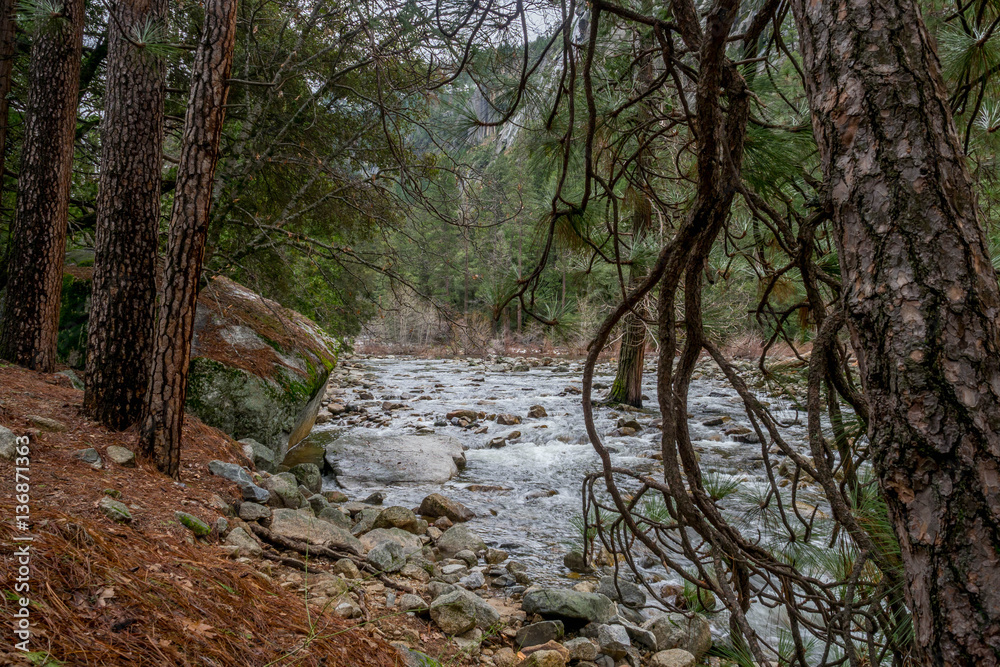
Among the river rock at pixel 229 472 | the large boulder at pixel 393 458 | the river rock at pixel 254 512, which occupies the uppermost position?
the river rock at pixel 229 472

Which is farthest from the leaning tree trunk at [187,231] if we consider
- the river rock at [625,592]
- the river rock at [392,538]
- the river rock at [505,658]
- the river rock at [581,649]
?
the river rock at [625,592]

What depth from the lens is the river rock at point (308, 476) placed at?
4330 millimetres

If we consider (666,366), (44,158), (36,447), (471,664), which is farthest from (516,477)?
(44,158)

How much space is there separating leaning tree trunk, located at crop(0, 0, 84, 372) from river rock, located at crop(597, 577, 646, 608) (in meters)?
4.58

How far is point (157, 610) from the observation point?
1.43 meters

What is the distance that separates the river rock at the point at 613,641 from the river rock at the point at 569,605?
4.5 inches

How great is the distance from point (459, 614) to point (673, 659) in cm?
102

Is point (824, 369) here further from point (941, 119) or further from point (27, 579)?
point (27, 579)

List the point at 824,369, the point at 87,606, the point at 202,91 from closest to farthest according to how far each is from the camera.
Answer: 1. the point at 824,369
2. the point at 87,606
3. the point at 202,91

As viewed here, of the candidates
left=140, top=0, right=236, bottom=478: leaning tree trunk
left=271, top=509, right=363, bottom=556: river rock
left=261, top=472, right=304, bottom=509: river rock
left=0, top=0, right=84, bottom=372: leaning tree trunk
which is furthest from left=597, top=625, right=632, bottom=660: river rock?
left=0, top=0, right=84, bottom=372: leaning tree trunk

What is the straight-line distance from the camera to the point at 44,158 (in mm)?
4230

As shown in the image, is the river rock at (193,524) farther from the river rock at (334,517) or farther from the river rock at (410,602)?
the river rock at (334,517)

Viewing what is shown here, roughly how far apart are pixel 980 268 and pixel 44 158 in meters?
5.72

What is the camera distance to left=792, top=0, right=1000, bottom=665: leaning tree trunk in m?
0.77
